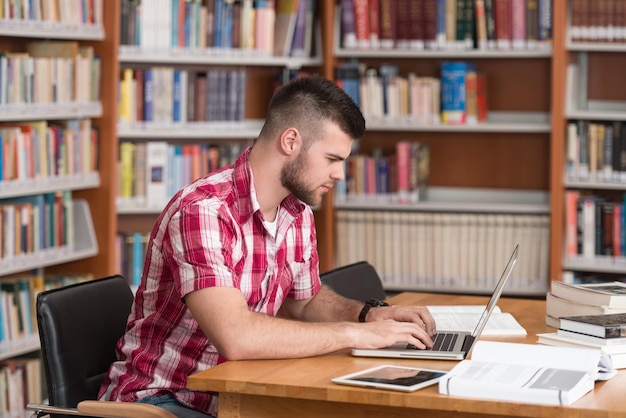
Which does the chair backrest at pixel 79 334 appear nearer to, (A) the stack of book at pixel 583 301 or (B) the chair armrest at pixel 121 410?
(B) the chair armrest at pixel 121 410

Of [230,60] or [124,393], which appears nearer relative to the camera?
[124,393]

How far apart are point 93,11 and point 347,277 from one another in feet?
6.45

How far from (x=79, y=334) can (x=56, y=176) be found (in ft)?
6.31

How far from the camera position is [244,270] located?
241cm

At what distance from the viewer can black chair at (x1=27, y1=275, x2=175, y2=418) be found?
2221 millimetres

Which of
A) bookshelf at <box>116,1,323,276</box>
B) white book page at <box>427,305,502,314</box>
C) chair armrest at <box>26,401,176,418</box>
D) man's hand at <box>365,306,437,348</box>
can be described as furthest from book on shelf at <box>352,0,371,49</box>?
chair armrest at <box>26,401,176,418</box>

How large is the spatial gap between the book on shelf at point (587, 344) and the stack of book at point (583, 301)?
5.1 inches

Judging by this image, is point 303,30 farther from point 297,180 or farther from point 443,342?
→ point 443,342

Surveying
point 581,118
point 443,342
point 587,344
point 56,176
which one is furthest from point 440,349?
point 581,118

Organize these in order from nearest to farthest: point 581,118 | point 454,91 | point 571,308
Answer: point 571,308, point 581,118, point 454,91

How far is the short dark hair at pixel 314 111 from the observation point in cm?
243

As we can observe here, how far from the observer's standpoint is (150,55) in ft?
15.2

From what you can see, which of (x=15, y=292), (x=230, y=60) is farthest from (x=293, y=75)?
(x=15, y=292)

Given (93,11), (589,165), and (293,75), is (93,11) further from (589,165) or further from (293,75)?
(589,165)
